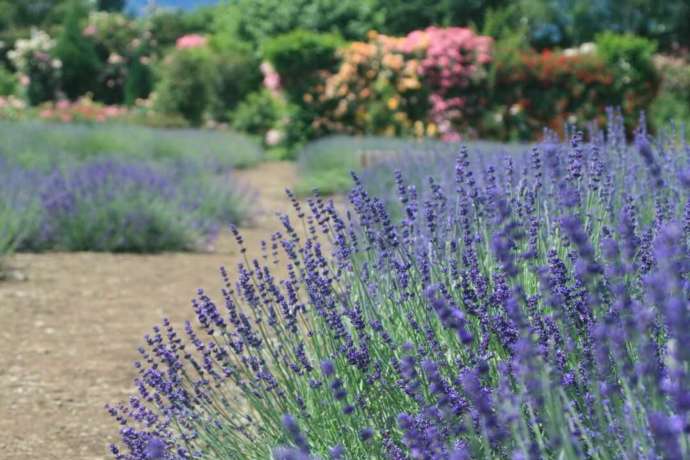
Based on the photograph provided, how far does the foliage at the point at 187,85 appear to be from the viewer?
816 inches

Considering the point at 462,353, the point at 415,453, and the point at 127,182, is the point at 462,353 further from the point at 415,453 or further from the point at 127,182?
the point at 127,182

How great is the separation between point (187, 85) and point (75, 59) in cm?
609

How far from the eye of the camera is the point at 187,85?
68.2ft

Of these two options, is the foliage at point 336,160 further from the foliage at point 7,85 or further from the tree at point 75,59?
the foliage at point 7,85

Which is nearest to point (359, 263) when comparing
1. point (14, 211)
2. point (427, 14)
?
point (14, 211)

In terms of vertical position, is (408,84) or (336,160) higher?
(408,84)

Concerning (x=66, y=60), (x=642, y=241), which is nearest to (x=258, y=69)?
(x=66, y=60)

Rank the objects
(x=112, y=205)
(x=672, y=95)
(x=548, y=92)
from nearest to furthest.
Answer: (x=112, y=205), (x=548, y=92), (x=672, y=95)

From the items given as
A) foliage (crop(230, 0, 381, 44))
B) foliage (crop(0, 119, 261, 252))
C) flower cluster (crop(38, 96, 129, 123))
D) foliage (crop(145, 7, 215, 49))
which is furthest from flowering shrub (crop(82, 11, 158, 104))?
foliage (crop(0, 119, 261, 252))

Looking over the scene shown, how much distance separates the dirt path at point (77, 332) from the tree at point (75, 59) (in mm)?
18891

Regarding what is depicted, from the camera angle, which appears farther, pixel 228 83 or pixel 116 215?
pixel 228 83

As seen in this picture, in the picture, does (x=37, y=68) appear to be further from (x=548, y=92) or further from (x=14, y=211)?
(x=14, y=211)

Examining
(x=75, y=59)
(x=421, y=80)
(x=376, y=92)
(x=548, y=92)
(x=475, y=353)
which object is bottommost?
(x=75, y=59)

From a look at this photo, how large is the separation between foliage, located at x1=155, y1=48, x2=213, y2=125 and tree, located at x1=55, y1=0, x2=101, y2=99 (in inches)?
207
